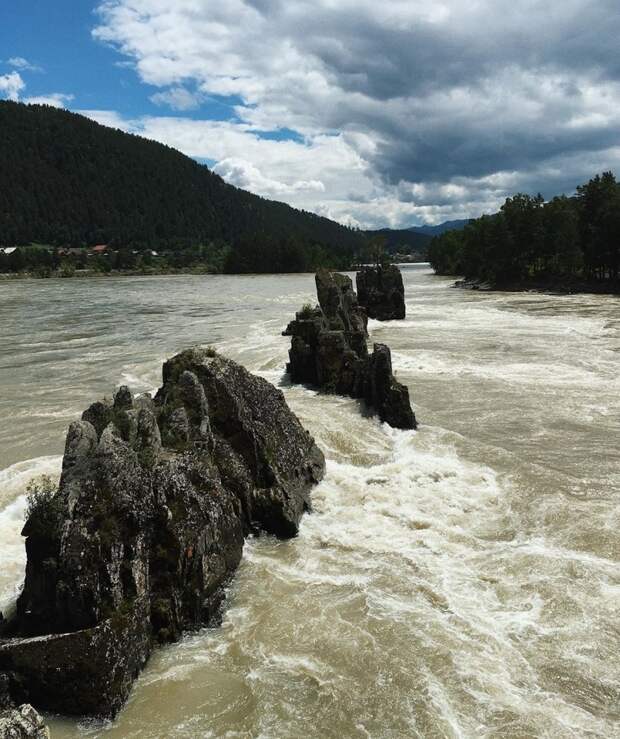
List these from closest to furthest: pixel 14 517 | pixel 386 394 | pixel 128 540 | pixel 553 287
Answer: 1. pixel 128 540
2. pixel 14 517
3. pixel 386 394
4. pixel 553 287

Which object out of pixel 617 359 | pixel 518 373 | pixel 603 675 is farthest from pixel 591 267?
pixel 603 675

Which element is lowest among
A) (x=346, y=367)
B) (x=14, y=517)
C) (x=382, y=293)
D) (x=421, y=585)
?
(x=421, y=585)

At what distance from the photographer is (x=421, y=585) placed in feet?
34.7

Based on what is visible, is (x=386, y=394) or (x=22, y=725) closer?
(x=22, y=725)

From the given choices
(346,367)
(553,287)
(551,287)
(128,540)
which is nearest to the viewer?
(128,540)

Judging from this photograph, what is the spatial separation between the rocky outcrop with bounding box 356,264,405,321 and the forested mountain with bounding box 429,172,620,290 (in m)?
42.3

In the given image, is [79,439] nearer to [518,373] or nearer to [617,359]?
[518,373]

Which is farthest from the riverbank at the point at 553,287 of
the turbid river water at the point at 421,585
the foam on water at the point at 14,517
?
the foam on water at the point at 14,517

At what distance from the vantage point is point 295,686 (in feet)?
26.9

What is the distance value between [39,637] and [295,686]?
3.56m

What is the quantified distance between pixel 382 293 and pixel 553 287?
47719mm

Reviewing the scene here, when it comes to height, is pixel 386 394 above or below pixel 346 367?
below

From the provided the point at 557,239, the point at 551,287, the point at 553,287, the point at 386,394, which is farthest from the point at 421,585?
the point at 557,239

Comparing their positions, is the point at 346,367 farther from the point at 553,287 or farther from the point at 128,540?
the point at 553,287
